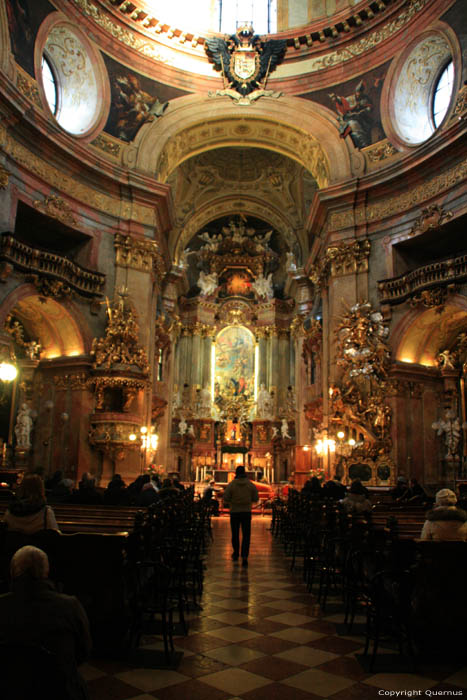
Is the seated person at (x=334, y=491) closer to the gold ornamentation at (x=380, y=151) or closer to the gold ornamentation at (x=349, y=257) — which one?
the gold ornamentation at (x=349, y=257)

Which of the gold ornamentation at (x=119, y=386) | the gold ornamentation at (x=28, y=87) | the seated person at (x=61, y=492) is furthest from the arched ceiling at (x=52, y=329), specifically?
the seated person at (x=61, y=492)

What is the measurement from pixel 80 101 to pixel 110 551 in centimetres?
1812

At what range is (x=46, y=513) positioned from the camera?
472 cm

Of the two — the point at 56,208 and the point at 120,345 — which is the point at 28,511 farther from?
the point at 56,208

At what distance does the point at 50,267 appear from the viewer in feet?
52.7

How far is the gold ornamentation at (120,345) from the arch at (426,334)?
7.96 meters

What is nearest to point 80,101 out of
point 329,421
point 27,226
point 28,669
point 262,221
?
point 27,226

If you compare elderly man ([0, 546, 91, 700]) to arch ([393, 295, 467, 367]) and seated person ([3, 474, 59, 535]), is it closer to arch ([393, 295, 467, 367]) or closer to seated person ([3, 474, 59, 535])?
seated person ([3, 474, 59, 535])

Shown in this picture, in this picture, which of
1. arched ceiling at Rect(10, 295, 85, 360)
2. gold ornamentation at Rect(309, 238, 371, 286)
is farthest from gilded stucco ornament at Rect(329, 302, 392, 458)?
arched ceiling at Rect(10, 295, 85, 360)

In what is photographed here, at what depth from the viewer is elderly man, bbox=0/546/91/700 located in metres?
2.52

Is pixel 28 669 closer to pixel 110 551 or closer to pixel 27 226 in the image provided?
pixel 110 551

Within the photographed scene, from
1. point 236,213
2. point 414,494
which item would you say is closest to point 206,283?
point 236,213

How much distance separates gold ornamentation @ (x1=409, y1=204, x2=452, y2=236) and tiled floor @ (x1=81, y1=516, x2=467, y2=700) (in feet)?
42.2

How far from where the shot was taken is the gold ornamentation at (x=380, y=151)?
19.4 m
